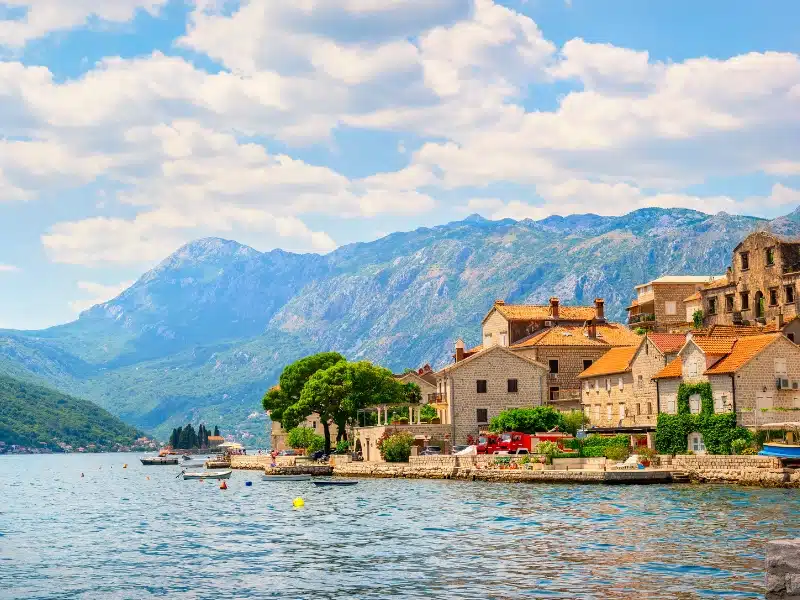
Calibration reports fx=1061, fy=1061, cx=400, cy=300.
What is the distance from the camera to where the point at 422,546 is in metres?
43.5

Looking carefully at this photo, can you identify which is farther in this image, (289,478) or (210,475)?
(210,475)

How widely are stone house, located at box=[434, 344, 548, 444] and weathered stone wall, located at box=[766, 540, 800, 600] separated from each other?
8339cm

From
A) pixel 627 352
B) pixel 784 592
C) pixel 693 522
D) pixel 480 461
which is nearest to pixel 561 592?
pixel 784 592

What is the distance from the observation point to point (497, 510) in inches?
2297

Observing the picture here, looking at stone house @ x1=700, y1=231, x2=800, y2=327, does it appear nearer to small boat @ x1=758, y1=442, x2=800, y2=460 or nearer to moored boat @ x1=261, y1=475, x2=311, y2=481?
small boat @ x1=758, y1=442, x2=800, y2=460

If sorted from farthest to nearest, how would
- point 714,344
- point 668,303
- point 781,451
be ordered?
point 668,303
point 714,344
point 781,451

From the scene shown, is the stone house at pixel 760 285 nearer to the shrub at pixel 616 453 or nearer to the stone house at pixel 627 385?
the stone house at pixel 627 385

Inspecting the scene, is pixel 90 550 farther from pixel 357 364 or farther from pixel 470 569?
pixel 357 364

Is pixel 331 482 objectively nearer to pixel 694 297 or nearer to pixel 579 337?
pixel 579 337

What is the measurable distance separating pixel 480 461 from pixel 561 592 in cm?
6063

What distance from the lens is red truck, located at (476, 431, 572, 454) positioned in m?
95.4

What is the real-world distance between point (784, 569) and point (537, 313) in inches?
4113

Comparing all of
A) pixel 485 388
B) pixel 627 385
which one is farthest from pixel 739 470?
pixel 485 388

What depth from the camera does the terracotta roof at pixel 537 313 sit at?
→ 128625 mm
